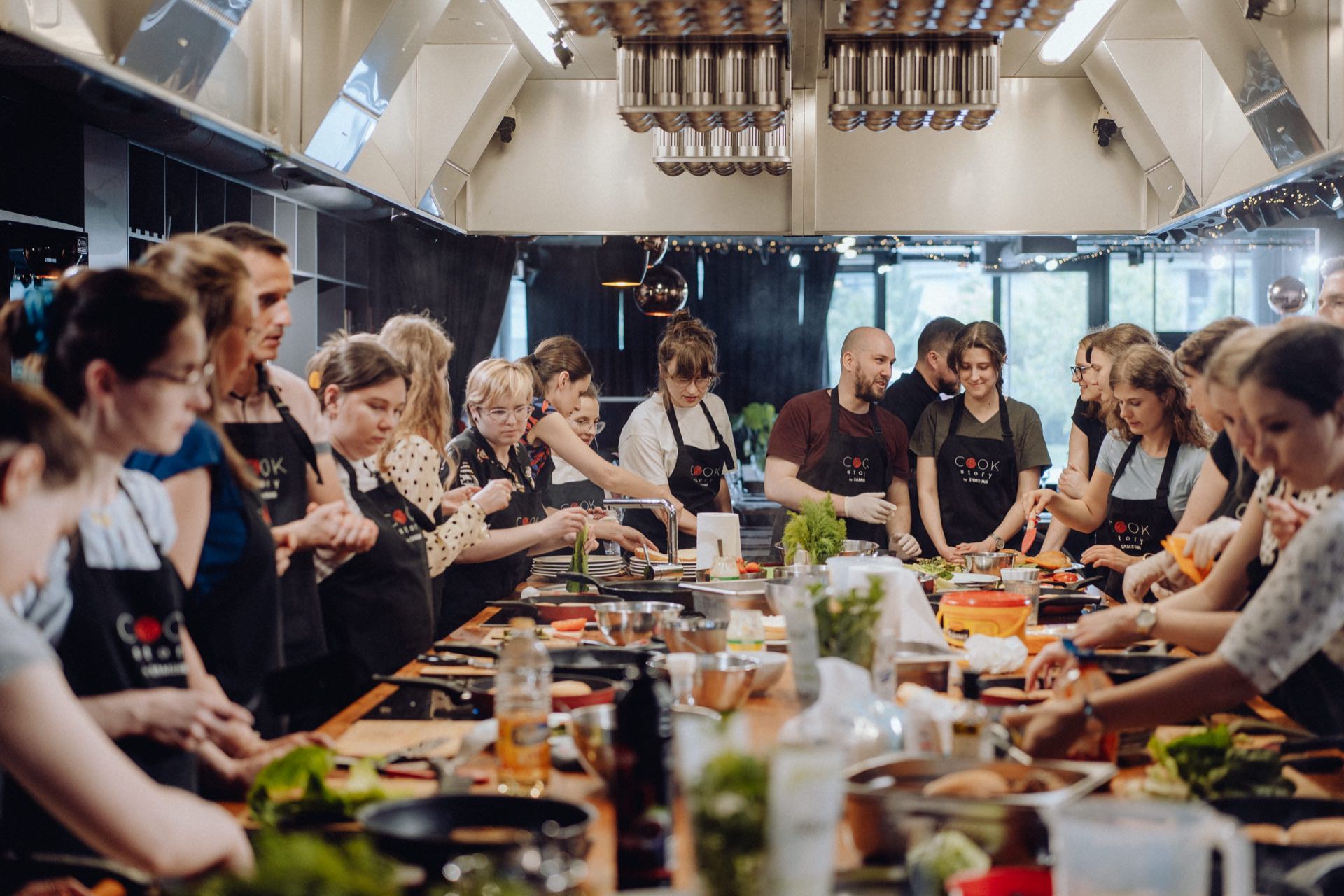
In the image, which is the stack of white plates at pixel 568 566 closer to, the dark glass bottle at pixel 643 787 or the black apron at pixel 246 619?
the black apron at pixel 246 619

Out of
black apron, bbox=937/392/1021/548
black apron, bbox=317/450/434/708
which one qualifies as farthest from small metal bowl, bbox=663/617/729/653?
black apron, bbox=937/392/1021/548

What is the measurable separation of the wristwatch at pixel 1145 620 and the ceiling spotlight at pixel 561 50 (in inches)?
143

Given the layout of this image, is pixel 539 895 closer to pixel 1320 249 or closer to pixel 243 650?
pixel 243 650

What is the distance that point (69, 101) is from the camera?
→ 4410 mm

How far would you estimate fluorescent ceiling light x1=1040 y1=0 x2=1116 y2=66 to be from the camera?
477cm

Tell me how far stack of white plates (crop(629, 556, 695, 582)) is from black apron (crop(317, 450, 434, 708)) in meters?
1.15

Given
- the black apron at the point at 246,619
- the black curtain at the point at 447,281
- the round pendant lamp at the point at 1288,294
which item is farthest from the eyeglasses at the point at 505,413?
the round pendant lamp at the point at 1288,294

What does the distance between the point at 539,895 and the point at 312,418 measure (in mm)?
2124

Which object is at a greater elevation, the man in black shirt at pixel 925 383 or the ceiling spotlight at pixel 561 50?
the ceiling spotlight at pixel 561 50

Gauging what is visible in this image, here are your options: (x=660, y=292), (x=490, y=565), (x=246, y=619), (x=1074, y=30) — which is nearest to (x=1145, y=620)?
(x=246, y=619)

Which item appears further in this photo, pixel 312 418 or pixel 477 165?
pixel 477 165

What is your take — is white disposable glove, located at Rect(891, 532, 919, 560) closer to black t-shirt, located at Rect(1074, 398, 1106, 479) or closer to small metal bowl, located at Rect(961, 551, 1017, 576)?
small metal bowl, located at Rect(961, 551, 1017, 576)

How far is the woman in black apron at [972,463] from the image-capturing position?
5.44 metres

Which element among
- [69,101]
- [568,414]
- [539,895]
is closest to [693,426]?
[568,414]
